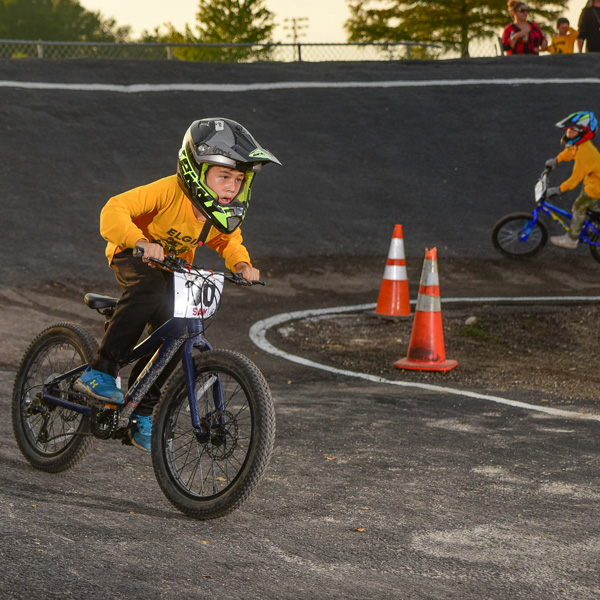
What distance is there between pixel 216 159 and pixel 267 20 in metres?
53.7

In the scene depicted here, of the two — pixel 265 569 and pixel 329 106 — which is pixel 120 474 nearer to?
pixel 265 569

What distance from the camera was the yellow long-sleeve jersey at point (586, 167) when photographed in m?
13.4

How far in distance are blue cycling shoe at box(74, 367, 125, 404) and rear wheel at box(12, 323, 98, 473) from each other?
0.12 m

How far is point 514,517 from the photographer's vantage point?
179 inches

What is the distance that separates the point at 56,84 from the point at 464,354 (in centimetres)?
1322

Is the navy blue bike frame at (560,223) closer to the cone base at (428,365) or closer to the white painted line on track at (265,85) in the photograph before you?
the cone base at (428,365)

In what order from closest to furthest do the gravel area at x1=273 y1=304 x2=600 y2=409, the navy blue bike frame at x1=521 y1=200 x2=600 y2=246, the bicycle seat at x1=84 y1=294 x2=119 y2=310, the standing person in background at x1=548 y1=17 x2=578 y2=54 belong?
the bicycle seat at x1=84 y1=294 x2=119 y2=310 → the gravel area at x1=273 y1=304 x2=600 y2=409 → the navy blue bike frame at x1=521 y1=200 x2=600 y2=246 → the standing person in background at x1=548 y1=17 x2=578 y2=54

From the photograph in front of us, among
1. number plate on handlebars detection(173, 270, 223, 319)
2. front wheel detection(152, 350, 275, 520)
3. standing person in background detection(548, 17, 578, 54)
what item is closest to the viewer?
front wheel detection(152, 350, 275, 520)

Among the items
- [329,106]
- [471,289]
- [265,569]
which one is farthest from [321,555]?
[329,106]

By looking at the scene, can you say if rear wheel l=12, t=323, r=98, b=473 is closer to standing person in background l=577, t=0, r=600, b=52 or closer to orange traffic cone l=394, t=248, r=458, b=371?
orange traffic cone l=394, t=248, r=458, b=371

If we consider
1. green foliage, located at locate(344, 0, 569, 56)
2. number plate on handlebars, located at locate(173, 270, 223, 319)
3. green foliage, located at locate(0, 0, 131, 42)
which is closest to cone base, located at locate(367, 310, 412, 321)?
number plate on handlebars, located at locate(173, 270, 223, 319)

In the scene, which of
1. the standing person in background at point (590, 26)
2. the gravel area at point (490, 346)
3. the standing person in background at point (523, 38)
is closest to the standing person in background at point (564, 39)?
the standing person in background at point (590, 26)

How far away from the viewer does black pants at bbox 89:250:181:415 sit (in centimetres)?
454

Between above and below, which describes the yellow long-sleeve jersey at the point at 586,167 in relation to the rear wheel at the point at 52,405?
above
